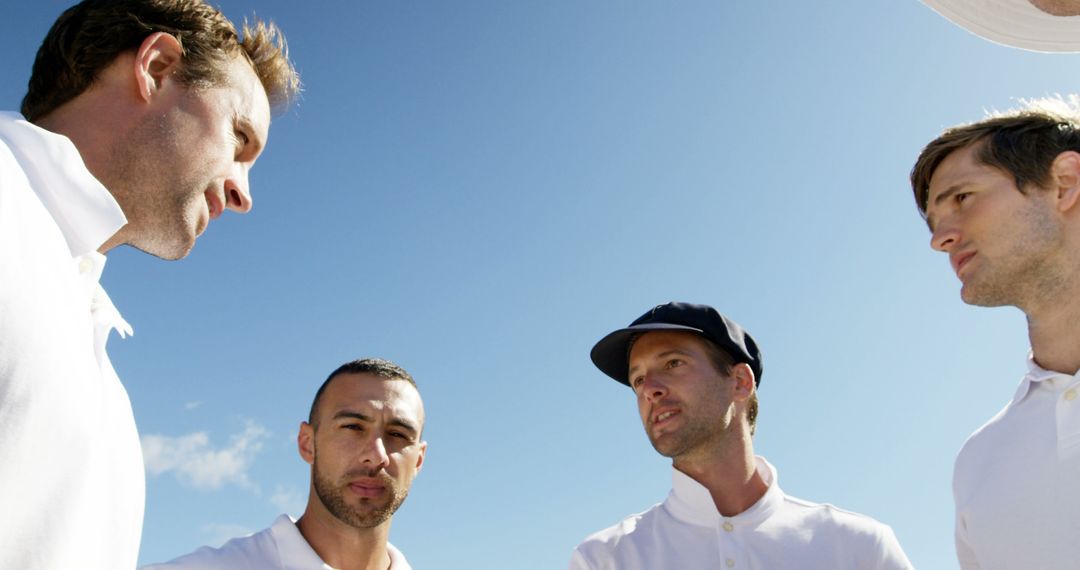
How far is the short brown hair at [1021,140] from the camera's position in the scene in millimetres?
3758

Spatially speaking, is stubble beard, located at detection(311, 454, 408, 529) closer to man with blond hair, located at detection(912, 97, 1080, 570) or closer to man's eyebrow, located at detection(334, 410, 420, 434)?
man's eyebrow, located at detection(334, 410, 420, 434)

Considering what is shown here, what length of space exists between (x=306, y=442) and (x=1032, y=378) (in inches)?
171

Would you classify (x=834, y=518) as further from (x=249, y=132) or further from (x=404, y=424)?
(x=249, y=132)

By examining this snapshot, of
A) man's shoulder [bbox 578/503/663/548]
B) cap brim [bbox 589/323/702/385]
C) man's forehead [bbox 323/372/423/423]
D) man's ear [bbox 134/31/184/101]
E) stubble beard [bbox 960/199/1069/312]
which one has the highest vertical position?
man's forehead [bbox 323/372/423/423]

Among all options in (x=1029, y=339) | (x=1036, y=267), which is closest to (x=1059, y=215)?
(x=1036, y=267)

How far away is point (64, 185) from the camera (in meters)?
1.75

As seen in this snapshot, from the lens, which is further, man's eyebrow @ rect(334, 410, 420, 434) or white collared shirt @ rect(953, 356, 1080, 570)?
man's eyebrow @ rect(334, 410, 420, 434)

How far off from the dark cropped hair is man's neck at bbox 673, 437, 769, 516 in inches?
88.3

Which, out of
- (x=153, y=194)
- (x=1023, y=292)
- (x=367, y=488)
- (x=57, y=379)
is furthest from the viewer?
(x=367, y=488)

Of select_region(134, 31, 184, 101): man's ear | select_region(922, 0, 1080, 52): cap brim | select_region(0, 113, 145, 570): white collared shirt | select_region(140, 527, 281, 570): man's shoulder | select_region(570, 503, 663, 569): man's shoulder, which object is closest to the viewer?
select_region(0, 113, 145, 570): white collared shirt

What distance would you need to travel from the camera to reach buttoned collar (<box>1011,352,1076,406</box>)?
11.2 feet

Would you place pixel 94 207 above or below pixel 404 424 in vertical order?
below

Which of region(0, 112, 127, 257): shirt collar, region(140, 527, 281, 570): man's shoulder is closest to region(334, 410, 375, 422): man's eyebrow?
region(140, 527, 281, 570): man's shoulder

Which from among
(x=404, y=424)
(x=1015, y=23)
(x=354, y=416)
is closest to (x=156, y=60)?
(x=1015, y=23)
